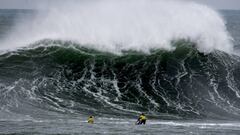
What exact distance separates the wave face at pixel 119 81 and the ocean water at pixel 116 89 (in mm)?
50

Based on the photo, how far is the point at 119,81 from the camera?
113 ft

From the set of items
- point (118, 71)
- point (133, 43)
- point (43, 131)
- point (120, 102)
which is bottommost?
point (43, 131)

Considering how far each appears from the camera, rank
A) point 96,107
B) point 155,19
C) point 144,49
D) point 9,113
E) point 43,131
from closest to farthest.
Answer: point 43,131 → point 9,113 → point 96,107 → point 144,49 → point 155,19

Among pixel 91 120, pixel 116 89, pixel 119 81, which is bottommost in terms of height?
pixel 91 120

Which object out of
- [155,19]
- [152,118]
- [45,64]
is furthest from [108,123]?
[155,19]

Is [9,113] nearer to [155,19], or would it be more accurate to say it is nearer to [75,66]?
[75,66]

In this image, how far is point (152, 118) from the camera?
28.4 meters

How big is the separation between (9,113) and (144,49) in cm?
1536

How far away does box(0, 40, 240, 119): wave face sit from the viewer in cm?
2995

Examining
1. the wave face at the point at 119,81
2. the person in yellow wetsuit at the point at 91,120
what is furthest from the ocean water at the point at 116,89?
the person in yellow wetsuit at the point at 91,120

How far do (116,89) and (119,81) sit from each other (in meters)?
1.56

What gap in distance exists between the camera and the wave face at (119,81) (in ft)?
98.3

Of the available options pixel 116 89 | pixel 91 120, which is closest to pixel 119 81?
pixel 116 89

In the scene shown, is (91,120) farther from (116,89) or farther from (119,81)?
(119,81)
